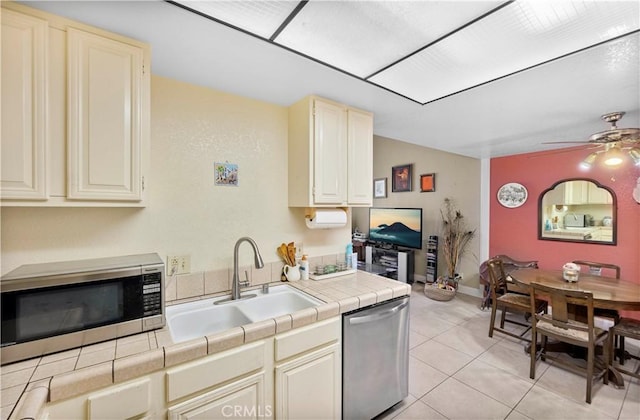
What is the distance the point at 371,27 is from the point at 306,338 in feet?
5.09

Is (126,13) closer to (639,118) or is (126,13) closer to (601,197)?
(639,118)

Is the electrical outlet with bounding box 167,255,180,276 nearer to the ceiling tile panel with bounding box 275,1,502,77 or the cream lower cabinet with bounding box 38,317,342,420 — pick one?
the cream lower cabinet with bounding box 38,317,342,420

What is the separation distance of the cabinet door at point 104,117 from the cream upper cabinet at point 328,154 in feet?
3.25

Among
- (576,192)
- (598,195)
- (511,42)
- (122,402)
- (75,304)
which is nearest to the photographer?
(122,402)

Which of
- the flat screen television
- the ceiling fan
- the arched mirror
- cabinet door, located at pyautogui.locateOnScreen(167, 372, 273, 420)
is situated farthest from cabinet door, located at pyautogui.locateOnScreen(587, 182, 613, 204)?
cabinet door, located at pyautogui.locateOnScreen(167, 372, 273, 420)

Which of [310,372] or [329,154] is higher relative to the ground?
[329,154]

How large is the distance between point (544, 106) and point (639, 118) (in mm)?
960

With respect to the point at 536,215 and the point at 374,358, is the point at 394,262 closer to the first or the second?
the point at 536,215

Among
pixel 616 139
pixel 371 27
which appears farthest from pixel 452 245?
pixel 371 27

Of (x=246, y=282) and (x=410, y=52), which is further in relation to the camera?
(x=246, y=282)

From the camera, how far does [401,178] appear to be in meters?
5.50

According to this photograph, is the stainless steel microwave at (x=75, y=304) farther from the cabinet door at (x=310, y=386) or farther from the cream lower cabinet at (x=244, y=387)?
the cabinet door at (x=310, y=386)

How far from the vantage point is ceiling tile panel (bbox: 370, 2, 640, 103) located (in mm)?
1012

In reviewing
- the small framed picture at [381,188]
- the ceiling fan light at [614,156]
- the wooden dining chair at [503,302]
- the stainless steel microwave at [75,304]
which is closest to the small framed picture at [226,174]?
the stainless steel microwave at [75,304]
